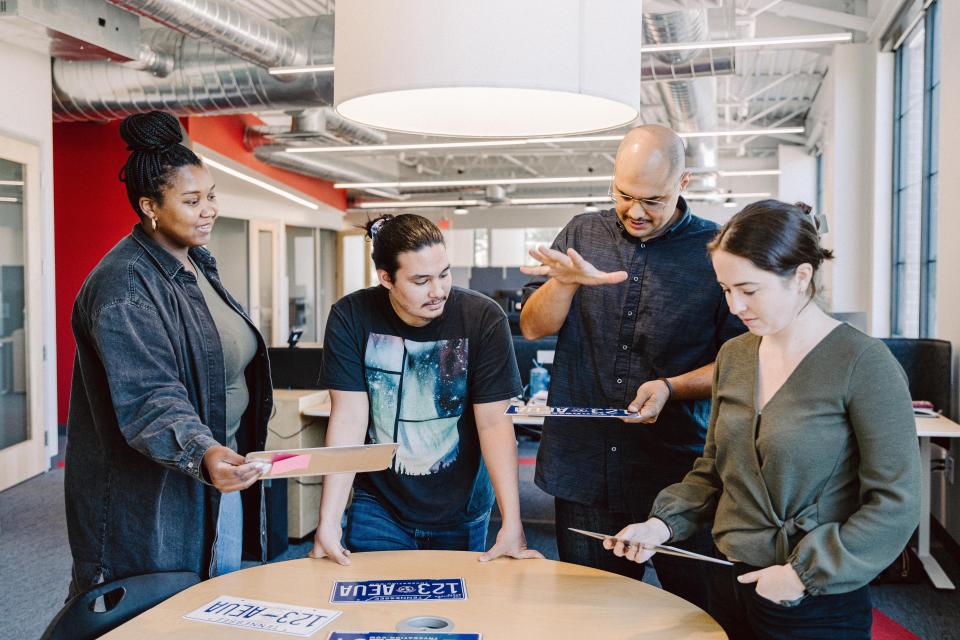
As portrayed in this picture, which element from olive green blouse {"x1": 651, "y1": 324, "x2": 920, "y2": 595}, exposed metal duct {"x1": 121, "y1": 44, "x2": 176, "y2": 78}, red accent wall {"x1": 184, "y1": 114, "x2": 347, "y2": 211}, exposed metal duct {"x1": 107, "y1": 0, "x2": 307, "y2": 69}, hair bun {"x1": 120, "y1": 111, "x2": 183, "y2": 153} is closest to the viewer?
olive green blouse {"x1": 651, "y1": 324, "x2": 920, "y2": 595}

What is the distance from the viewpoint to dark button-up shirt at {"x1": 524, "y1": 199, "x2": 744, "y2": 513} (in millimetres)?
2072

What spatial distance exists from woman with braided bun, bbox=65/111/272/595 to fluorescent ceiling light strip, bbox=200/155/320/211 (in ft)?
25.2

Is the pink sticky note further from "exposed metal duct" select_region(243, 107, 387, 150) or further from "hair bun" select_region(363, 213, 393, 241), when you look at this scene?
"exposed metal duct" select_region(243, 107, 387, 150)

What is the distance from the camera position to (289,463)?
1.56m

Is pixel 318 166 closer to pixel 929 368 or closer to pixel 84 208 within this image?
pixel 84 208

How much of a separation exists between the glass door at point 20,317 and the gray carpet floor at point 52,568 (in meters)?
0.28

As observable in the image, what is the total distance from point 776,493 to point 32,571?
12.8 feet

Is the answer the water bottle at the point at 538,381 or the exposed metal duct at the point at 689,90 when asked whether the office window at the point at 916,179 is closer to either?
the exposed metal duct at the point at 689,90

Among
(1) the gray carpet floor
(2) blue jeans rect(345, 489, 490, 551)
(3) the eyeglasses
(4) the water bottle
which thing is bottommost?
(1) the gray carpet floor

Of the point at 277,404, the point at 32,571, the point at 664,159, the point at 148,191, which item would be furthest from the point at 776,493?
the point at 32,571

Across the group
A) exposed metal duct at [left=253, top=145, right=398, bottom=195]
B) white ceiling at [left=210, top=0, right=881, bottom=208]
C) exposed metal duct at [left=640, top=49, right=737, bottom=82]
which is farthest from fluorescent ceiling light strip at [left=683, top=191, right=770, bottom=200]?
exposed metal duct at [left=640, top=49, right=737, bottom=82]

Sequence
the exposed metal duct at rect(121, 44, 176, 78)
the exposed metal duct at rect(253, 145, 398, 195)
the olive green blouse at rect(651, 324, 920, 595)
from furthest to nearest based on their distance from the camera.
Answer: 1. the exposed metal duct at rect(253, 145, 398, 195)
2. the exposed metal duct at rect(121, 44, 176, 78)
3. the olive green blouse at rect(651, 324, 920, 595)

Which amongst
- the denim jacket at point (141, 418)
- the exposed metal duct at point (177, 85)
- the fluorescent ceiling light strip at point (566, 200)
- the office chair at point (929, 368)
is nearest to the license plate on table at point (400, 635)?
the denim jacket at point (141, 418)

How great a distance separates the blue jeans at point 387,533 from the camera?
2.07 meters
